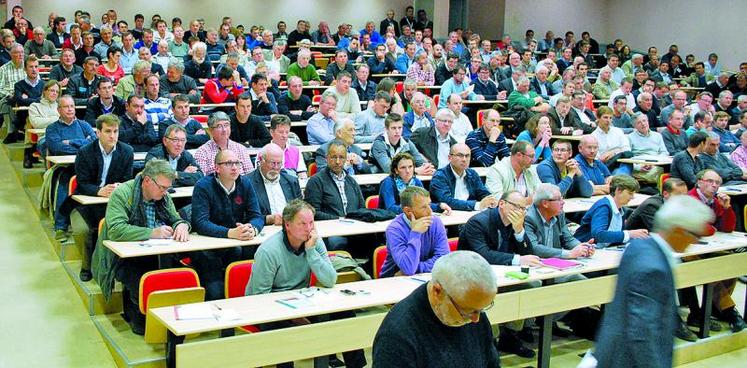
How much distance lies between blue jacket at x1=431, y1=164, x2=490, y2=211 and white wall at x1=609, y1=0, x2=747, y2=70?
11799 mm

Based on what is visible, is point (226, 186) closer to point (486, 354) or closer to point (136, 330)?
point (136, 330)

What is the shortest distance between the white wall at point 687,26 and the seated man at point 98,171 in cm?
1374

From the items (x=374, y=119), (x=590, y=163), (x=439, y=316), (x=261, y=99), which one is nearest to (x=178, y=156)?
(x=261, y=99)

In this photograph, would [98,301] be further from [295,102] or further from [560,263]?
[295,102]

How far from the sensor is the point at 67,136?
282 inches

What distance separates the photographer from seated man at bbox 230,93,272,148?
25.6 feet

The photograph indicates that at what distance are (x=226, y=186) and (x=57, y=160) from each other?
174 cm

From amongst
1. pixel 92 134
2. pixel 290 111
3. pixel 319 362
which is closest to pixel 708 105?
pixel 290 111

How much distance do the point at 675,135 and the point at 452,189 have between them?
12.6ft

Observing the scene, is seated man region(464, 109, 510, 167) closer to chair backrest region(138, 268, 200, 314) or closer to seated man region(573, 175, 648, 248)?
seated man region(573, 175, 648, 248)

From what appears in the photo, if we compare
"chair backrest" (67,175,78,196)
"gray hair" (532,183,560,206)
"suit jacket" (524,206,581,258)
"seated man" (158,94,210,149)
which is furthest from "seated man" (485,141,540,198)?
"chair backrest" (67,175,78,196)

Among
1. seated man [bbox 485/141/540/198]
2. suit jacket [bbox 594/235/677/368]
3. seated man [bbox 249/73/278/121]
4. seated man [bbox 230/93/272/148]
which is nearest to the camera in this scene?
suit jacket [bbox 594/235/677/368]

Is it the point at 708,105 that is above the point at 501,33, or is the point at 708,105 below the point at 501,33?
below

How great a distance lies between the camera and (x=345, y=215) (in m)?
6.25
